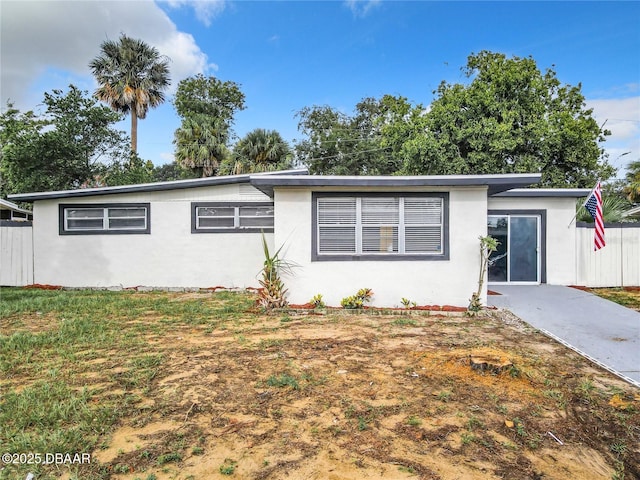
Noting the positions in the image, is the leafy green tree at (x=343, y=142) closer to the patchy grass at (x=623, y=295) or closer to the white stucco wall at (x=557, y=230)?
the white stucco wall at (x=557, y=230)

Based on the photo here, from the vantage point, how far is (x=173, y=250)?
10055 mm

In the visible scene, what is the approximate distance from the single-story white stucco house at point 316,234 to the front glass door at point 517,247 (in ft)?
0.09

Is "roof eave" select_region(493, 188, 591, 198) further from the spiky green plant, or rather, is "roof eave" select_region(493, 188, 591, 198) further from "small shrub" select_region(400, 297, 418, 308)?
"small shrub" select_region(400, 297, 418, 308)

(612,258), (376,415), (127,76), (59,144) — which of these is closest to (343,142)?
(127,76)

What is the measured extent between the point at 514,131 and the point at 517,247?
764cm

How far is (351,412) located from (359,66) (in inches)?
994

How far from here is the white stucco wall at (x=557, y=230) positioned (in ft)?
30.9

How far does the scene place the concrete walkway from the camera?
4.54m

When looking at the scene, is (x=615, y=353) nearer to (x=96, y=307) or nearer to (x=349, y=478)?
(x=349, y=478)

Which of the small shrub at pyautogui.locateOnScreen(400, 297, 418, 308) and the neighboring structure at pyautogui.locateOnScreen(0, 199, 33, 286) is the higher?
the neighboring structure at pyautogui.locateOnScreen(0, 199, 33, 286)

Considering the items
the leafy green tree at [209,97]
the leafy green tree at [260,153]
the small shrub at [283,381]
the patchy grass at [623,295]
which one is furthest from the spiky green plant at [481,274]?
the leafy green tree at [209,97]

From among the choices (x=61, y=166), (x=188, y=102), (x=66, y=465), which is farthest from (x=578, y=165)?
(x=188, y=102)

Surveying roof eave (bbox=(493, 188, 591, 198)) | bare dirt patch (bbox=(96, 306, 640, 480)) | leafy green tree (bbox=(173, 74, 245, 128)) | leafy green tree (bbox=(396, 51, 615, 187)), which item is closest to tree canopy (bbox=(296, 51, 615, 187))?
leafy green tree (bbox=(396, 51, 615, 187))

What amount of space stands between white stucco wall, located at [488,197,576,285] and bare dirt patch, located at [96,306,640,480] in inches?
201
